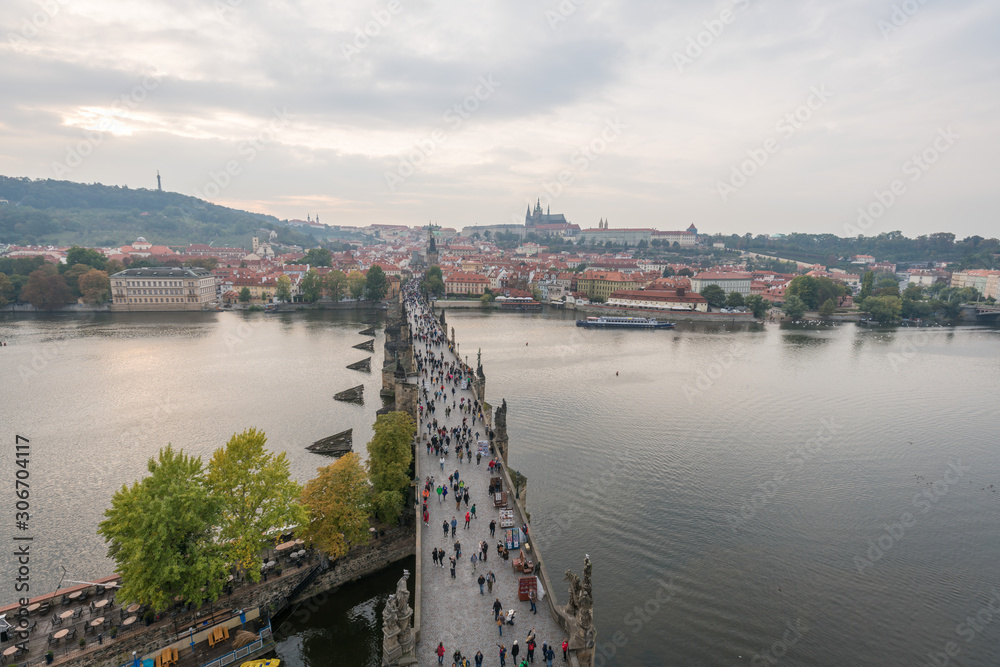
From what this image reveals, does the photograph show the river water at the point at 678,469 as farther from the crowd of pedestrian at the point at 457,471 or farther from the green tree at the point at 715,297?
the green tree at the point at 715,297

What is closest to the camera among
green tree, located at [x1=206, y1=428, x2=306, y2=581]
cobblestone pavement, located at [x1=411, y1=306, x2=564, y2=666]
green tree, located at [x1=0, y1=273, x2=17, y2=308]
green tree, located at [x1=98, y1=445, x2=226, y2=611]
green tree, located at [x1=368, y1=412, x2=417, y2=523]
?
cobblestone pavement, located at [x1=411, y1=306, x2=564, y2=666]

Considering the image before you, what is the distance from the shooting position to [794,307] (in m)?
92.8

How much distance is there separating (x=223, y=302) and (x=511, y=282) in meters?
62.1

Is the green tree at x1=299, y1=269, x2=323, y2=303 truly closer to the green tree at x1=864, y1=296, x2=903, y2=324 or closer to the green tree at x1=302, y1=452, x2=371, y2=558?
the green tree at x1=302, y1=452, x2=371, y2=558

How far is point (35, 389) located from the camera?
37875 mm

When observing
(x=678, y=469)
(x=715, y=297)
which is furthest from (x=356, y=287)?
(x=678, y=469)

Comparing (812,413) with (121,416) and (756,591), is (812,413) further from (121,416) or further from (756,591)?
Result: (121,416)

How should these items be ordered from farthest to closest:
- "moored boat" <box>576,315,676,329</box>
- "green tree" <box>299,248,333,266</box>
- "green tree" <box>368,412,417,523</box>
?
"green tree" <box>299,248,333,266</box>, "moored boat" <box>576,315,676,329</box>, "green tree" <box>368,412,417,523</box>

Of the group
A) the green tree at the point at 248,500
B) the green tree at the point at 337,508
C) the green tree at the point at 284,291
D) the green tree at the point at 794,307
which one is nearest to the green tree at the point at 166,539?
the green tree at the point at 248,500

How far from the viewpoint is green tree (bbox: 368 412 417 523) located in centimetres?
1919

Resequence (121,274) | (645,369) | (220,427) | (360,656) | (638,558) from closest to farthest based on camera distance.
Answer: (360,656)
(638,558)
(220,427)
(645,369)
(121,274)

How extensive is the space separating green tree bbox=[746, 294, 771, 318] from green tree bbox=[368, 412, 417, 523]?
87.9 metres

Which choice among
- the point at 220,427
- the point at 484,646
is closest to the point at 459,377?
the point at 220,427

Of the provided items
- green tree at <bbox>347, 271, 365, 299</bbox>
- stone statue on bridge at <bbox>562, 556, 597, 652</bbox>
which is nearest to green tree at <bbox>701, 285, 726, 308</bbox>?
green tree at <bbox>347, 271, 365, 299</bbox>
